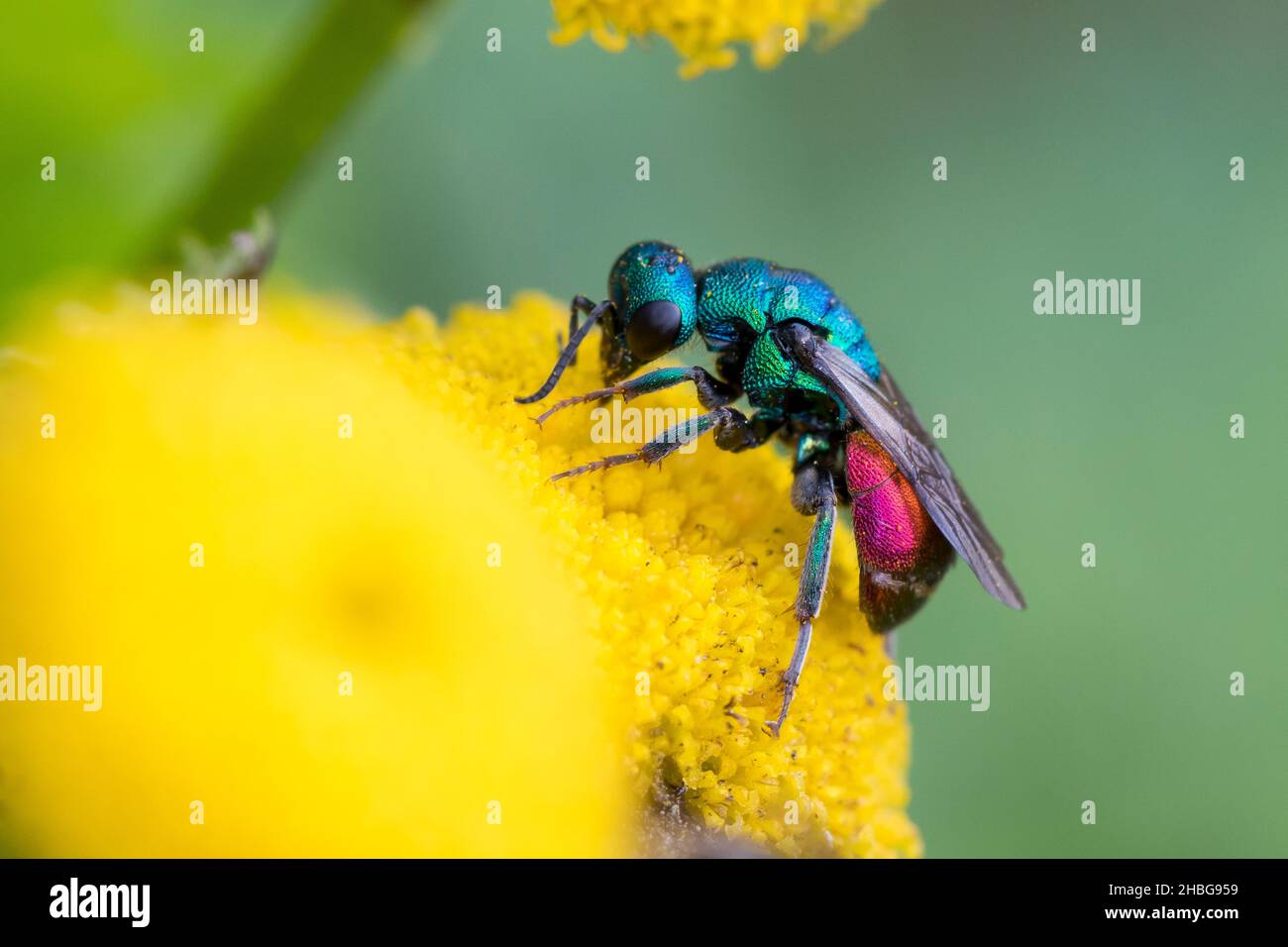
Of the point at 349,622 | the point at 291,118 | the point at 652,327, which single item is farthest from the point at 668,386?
the point at 349,622

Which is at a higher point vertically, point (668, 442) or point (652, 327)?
point (652, 327)

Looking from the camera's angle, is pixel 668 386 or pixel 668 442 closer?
pixel 668 442

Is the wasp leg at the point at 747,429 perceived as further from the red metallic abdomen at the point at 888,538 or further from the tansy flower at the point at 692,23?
the tansy flower at the point at 692,23

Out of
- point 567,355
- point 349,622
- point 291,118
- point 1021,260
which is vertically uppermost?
point 1021,260

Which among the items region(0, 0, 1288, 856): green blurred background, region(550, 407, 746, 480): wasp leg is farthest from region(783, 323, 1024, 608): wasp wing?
region(0, 0, 1288, 856): green blurred background

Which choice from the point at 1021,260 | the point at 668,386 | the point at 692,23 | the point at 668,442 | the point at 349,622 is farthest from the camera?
the point at 1021,260

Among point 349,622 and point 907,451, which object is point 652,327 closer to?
point 907,451

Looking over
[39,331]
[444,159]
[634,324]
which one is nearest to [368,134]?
[444,159]

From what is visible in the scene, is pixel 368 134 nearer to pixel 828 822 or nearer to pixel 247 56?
pixel 247 56

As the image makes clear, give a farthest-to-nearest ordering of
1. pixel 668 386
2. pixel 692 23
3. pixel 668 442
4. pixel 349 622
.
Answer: pixel 668 386, pixel 668 442, pixel 692 23, pixel 349 622
